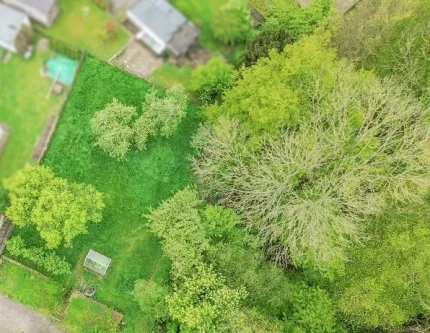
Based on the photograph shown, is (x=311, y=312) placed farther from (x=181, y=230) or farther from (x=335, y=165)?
(x=181, y=230)

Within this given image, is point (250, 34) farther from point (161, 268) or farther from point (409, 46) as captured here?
point (161, 268)

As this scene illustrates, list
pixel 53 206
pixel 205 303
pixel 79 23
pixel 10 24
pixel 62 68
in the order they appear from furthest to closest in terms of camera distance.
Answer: pixel 205 303, pixel 53 206, pixel 62 68, pixel 10 24, pixel 79 23

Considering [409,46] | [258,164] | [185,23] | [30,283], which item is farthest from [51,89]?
[409,46]

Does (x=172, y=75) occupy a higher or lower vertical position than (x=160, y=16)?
lower

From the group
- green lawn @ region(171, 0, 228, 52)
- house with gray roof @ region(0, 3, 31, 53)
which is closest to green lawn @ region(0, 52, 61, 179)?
house with gray roof @ region(0, 3, 31, 53)

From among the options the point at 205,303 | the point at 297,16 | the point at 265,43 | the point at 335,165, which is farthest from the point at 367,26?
the point at 205,303

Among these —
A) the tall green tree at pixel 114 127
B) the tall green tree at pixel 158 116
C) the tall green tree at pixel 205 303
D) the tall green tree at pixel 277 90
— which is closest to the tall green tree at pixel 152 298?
the tall green tree at pixel 205 303

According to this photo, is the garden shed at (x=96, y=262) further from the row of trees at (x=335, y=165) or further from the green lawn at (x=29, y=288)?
the row of trees at (x=335, y=165)
